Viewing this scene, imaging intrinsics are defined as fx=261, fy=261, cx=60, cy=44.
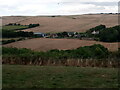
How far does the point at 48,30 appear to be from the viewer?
77.6 m

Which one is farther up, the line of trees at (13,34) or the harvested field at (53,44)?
the line of trees at (13,34)

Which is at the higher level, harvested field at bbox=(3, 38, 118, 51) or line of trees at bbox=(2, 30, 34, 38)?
line of trees at bbox=(2, 30, 34, 38)

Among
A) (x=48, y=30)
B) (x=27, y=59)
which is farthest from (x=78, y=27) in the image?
(x=27, y=59)

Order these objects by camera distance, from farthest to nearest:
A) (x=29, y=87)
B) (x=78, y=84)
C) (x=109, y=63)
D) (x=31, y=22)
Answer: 1. (x=31, y=22)
2. (x=109, y=63)
3. (x=78, y=84)
4. (x=29, y=87)

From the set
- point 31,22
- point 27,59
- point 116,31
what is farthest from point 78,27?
point 27,59

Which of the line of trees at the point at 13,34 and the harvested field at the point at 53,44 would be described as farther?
the line of trees at the point at 13,34

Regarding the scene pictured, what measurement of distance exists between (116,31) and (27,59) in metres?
34.8

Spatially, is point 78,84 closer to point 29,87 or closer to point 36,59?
point 29,87

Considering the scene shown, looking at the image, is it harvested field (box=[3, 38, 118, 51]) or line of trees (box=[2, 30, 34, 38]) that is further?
line of trees (box=[2, 30, 34, 38])

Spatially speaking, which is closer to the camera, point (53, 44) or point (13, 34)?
point (53, 44)

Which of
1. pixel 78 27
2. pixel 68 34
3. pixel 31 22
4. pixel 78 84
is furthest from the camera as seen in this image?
pixel 31 22

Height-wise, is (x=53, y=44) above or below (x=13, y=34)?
below

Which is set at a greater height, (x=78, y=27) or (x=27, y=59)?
(x=78, y=27)

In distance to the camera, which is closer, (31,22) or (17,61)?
(17,61)
